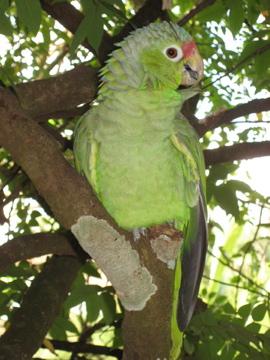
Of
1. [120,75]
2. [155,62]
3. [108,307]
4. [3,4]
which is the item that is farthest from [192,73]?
[108,307]

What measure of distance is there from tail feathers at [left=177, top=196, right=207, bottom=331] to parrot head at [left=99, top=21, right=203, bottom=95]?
51 centimetres

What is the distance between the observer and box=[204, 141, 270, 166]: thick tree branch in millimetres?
2873

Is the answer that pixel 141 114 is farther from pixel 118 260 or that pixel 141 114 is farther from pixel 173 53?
pixel 118 260

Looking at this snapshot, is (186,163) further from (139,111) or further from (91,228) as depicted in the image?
(91,228)

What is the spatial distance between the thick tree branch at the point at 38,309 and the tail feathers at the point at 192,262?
85 cm

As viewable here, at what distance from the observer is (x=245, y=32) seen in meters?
3.61

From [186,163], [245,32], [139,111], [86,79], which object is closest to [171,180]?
[186,163]

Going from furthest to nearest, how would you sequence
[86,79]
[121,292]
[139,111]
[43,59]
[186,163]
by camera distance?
[43,59], [86,79], [186,163], [139,111], [121,292]

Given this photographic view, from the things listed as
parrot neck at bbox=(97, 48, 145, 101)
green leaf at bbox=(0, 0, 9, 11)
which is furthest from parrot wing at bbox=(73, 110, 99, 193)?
green leaf at bbox=(0, 0, 9, 11)

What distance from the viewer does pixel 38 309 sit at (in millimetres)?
2574

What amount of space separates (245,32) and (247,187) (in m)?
1.25

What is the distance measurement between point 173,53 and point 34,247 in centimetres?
127

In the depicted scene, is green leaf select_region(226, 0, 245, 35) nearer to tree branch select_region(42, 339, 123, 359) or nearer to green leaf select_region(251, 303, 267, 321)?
green leaf select_region(251, 303, 267, 321)

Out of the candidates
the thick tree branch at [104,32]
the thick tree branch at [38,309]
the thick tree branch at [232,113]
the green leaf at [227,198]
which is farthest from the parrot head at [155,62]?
the thick tree branch at [38,309]
